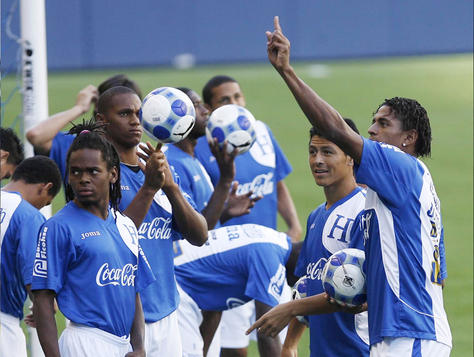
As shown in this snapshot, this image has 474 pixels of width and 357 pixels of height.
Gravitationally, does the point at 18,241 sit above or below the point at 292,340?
above

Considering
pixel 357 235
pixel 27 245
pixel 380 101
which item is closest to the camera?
pixel 357 235

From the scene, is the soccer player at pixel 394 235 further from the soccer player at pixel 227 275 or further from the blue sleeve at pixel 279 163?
the blue sleeve at pixel 279 163

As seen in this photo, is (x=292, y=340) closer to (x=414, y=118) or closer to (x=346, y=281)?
(x=346, y=281)

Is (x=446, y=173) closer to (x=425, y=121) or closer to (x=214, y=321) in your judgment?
(x=214, y=321)

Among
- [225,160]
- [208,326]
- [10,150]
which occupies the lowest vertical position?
[208,326]

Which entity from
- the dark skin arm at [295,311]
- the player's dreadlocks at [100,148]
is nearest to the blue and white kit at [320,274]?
the dark skin arm at [295,311]

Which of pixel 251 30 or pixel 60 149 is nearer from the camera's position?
pixel 60 149

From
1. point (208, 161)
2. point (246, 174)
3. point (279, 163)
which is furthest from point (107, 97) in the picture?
point (279, 163)

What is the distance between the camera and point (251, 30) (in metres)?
32.6

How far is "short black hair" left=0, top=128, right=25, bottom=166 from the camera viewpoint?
19.2 feet

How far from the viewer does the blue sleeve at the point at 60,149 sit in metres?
6.71

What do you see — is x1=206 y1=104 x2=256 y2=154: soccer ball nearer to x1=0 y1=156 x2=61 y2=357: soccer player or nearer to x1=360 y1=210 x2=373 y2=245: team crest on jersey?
x1=0 y1=156 x2=61 y2=357: soccer player

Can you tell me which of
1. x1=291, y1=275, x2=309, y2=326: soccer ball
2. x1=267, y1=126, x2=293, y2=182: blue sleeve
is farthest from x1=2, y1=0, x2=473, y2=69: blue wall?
x1=291, y1=275, x2=309, y2=326: soccer ball

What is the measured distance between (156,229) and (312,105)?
1461mm
